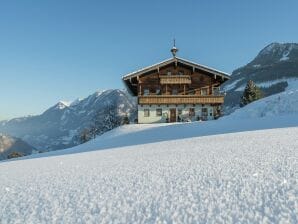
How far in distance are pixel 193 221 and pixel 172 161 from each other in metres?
4.33

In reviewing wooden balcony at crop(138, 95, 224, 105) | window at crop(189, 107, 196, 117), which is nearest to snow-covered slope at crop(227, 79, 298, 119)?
wooden balcony at crop(138, 95, 224, 105)

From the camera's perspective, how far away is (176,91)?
42.9 meters

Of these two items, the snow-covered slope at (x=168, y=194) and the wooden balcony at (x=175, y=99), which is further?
the wooden balcony at (x=175, y=99)

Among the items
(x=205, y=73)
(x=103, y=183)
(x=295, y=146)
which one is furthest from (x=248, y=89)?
(x=103, y=183)

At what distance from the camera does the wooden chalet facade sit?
3984cm

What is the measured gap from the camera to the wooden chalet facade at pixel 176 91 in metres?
39.8

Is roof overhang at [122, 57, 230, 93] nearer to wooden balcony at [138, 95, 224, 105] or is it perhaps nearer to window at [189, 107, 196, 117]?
wooden balcony at [138, 95, 224, 105]

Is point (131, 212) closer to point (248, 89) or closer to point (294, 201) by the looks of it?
point (294, 201)

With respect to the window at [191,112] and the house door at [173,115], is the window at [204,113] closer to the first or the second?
the window at [191,112]

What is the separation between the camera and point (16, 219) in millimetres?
5410

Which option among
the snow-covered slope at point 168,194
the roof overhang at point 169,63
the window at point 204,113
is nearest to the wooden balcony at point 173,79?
the roof overhang at point 169,63

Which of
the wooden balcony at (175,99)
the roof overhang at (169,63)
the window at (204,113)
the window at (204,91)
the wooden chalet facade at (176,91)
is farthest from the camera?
the window at (204,91)

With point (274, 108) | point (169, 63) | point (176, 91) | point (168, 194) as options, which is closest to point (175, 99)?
point (176, 91)

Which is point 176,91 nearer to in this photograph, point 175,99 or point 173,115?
point 175,99
